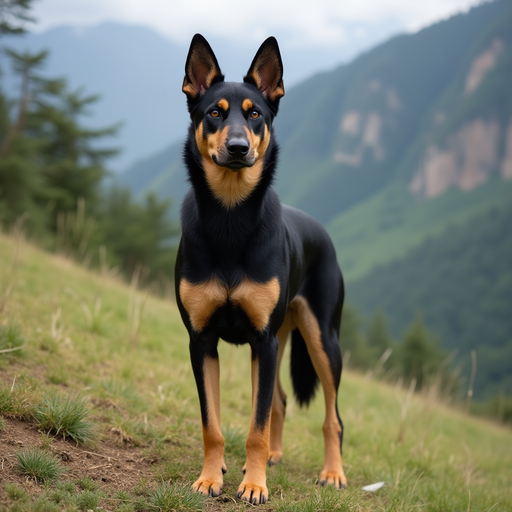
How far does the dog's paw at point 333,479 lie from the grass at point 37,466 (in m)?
2.09

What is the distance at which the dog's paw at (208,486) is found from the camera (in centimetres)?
340

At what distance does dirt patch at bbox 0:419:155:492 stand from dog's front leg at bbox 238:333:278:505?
0.73 m

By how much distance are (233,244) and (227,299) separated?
1.26 ft

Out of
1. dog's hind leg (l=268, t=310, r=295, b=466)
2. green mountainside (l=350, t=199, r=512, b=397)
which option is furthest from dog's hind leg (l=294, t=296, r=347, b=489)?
green mountainside (l=350, t=199, r=512, b=397)

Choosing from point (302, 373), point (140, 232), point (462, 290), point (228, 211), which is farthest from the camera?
point (462, 290)

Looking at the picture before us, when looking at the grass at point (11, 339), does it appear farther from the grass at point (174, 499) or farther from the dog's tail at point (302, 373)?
the dog's tail at point (302, 373)

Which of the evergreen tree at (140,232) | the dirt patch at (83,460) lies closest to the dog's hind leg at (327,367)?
the dirt patch at (83,460)

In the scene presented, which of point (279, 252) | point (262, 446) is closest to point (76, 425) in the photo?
point (262, 446)

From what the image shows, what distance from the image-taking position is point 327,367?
445cm

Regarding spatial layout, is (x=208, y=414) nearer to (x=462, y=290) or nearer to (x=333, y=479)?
(x=333, y=479)

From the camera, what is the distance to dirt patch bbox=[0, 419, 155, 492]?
10.3 ft

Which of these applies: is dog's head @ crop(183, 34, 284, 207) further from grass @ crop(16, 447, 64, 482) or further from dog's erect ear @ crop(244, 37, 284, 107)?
grass @ crop(16, 447, 64, 482)

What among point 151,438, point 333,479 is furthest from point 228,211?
point 333,479

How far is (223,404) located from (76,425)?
9.38ft
